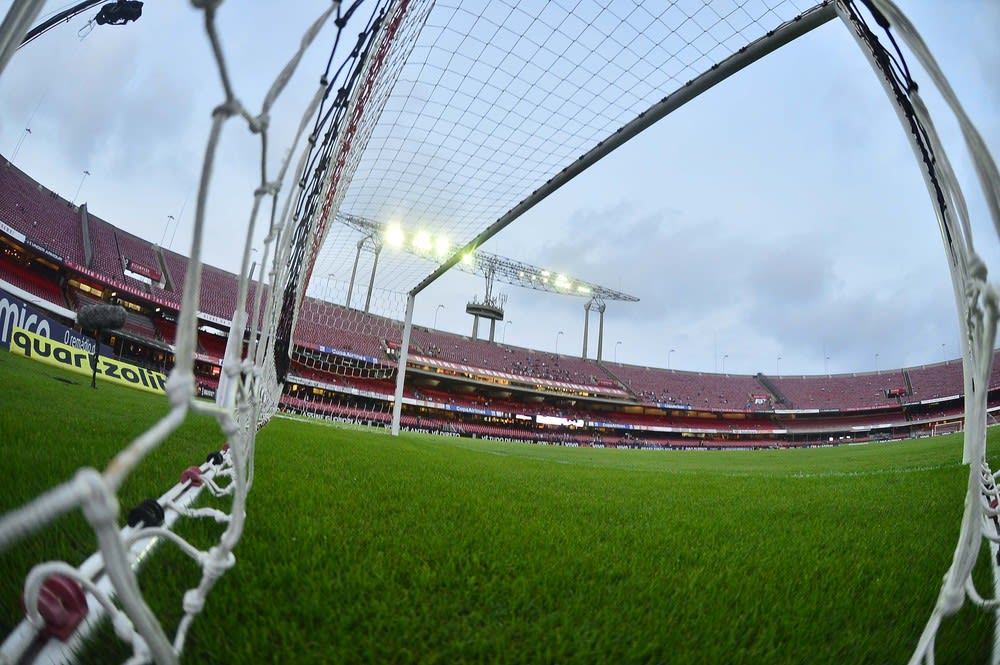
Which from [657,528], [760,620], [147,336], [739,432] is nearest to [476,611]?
[760,620]

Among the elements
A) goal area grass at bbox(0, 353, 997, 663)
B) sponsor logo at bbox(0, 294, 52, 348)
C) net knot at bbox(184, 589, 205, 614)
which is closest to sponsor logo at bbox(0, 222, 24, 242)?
sponsor logo at bbox(0, 294, 52, 348)

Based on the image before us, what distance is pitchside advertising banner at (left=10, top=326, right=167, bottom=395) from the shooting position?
32.7 ft

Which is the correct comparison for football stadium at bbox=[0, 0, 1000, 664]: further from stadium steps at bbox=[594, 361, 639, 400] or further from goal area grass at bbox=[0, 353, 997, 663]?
stadium steps at bbox=[594, 361, 639, 400]

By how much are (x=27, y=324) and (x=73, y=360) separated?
121cm

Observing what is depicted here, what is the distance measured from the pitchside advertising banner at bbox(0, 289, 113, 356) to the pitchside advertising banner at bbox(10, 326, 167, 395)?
0.16 metres

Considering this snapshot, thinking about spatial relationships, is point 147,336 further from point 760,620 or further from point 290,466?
point 760,620

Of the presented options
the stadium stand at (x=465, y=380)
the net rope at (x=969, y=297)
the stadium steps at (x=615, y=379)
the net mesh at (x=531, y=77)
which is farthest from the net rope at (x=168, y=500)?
the stadium steps at (x=615, y=379)

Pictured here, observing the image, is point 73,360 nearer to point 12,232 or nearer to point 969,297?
point 12,232

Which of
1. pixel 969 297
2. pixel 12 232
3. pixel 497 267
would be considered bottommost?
pixel 969 297

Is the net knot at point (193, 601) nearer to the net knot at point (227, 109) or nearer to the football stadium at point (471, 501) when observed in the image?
the football stadium at point (471, 501)

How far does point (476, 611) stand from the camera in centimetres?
103

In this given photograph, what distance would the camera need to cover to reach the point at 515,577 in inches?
49.4

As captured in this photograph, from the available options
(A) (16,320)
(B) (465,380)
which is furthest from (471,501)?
(B) (465,380)

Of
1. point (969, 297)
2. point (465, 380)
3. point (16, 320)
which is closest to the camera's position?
point (969, 297)
